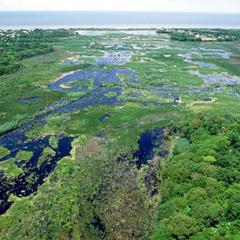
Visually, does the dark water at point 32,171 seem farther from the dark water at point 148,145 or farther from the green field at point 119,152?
the dark water at point 148,145

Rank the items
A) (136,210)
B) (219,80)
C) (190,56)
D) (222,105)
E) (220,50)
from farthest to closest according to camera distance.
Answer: (220,50) → (190,56) → (219,80) → (222,105) → (136,210)

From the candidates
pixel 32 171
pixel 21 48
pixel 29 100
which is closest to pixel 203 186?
pixel 32 171

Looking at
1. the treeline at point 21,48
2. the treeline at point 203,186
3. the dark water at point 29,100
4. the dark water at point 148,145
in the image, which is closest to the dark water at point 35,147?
the dark water at point 29,100

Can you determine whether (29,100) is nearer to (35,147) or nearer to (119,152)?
(35,147)

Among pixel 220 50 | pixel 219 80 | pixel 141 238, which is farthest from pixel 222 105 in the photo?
pixel 220 50

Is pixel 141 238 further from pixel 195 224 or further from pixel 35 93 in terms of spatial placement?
pixel 35 93

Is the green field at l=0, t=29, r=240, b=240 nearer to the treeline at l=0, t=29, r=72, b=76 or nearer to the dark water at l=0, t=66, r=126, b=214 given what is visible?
the dark water at l=0, t=66, r=126, b=214

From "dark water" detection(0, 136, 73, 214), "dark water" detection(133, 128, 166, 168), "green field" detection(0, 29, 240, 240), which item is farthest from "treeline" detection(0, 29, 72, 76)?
"dark water" detection(133, 128, 166, 168)
